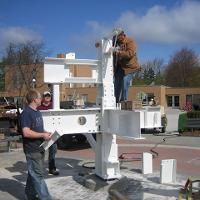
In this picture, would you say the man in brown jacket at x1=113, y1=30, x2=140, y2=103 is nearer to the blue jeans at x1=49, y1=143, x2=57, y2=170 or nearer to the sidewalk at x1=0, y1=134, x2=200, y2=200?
the sidewalk at x1=0, y1=134, x2=200, y2=200

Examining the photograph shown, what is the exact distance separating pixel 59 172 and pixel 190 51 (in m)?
88.4

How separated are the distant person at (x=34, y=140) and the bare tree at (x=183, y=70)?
3303 inches

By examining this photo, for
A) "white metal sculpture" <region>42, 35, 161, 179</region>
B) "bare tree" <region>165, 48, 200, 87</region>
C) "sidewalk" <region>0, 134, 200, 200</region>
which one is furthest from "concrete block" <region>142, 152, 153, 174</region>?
"bare tree" <region>165, 48, 200, 87</region>

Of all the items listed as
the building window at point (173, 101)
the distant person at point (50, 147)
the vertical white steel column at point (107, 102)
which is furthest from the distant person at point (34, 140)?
the building window at point (173, 101)

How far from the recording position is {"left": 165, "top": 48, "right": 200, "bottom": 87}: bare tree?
91.1 m

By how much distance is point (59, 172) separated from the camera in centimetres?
1020

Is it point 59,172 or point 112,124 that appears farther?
point 59,172

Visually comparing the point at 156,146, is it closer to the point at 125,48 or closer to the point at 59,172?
the point at 59,172

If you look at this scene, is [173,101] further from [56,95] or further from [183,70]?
[56,95]

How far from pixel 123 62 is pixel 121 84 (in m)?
0.45

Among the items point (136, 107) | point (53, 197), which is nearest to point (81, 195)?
point (53, 197)

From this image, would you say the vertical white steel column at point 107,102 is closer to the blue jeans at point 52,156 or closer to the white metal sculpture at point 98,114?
the white metal sculpture at point 98,114

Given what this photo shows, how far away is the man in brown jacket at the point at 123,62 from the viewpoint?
8195 millimetres

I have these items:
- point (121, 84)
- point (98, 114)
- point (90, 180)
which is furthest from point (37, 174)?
point (121, 84)
